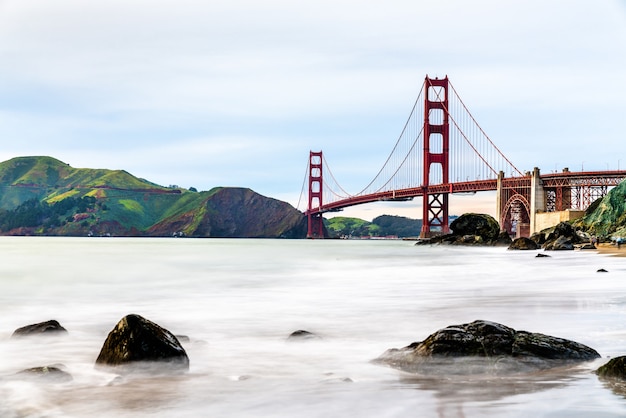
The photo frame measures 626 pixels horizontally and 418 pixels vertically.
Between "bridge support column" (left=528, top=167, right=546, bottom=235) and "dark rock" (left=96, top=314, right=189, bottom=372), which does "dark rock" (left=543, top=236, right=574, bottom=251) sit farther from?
"dark rock" (left=96, top=314, right=189, bottom=372)

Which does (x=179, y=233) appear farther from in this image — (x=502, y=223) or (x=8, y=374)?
(x=8, y=374)

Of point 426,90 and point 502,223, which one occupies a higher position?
point 426,90

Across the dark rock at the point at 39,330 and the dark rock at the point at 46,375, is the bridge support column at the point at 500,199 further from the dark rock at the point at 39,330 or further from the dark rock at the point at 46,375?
the dark rock at the point at 46,375

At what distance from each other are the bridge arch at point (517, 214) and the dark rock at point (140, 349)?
7068 cm

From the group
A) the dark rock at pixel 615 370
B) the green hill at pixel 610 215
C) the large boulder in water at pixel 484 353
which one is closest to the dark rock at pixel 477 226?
the green hill at pixel 610 215

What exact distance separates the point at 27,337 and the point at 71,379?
10.2ft

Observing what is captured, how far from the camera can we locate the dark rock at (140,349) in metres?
7.25

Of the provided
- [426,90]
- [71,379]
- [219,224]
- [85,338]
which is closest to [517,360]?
[71,379]

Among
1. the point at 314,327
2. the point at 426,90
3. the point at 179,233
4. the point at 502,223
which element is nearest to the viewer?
the point at 314,327

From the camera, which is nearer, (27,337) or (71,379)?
(71,379)

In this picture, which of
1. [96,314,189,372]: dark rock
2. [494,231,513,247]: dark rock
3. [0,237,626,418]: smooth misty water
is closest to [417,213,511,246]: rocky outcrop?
[494,231,513,247]: dark rock

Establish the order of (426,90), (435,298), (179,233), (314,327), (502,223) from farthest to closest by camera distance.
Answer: (179,233) < (426,90) < (502,223) < (435,298) < (314,327)

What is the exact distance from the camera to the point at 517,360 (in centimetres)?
690

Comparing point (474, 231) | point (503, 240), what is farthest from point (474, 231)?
point (503, 240)
